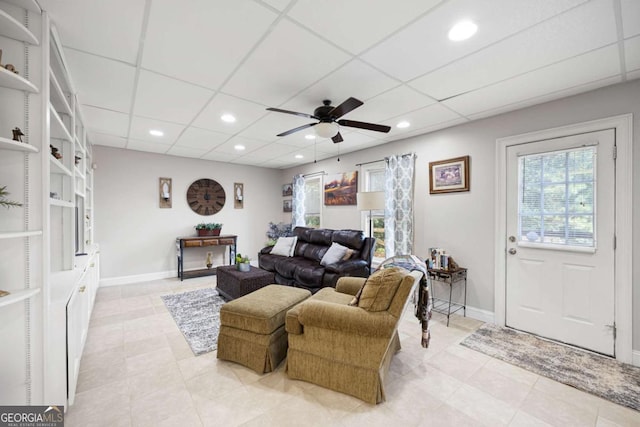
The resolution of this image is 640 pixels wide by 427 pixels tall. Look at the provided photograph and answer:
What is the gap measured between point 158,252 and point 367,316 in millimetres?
5030

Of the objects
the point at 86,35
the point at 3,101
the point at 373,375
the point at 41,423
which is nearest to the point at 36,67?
the point at 3,101

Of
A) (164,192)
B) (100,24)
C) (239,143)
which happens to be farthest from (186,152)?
(100,24)

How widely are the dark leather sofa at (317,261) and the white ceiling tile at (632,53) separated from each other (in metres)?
3.07

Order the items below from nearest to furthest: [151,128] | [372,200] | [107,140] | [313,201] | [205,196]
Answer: [151,128]
[372,200]
[107,140]
[205,196]
[313,201]

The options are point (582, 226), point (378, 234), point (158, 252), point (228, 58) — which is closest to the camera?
point (228, 58)

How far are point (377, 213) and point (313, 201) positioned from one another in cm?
188

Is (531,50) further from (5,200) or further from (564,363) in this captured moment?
(5,200)

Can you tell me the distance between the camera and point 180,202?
5.61 m

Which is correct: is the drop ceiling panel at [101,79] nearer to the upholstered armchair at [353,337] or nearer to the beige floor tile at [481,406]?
the upholstered armchair at [353,337]

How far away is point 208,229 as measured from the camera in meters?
5.64

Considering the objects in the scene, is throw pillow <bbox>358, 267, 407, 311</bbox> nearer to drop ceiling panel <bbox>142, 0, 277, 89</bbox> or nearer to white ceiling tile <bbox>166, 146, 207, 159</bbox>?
drop ceiling panel <bbox>142, 0, 277, 89</bbox>

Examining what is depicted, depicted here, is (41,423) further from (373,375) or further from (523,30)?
(523,30)

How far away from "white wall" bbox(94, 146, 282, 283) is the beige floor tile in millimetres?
5274

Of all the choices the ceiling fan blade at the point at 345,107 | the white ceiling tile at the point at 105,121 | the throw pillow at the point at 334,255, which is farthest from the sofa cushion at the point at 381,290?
the white ceiling tile at the point at 105,121
